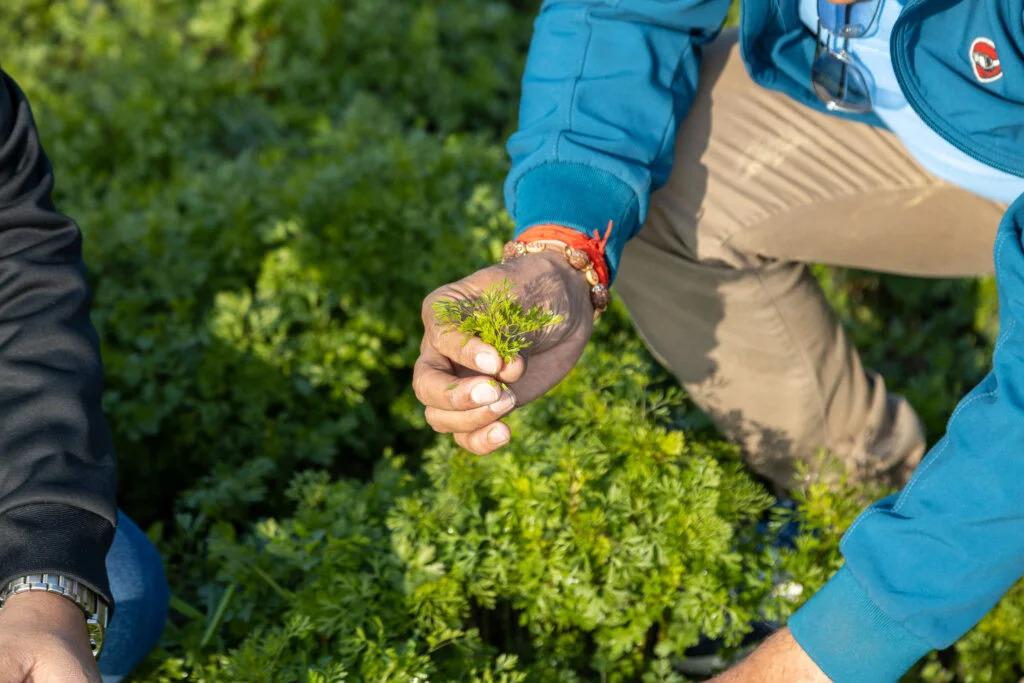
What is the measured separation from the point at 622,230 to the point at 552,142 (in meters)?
0.20

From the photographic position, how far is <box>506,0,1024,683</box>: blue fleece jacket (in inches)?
62.8

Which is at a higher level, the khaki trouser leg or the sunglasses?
the sunglasses

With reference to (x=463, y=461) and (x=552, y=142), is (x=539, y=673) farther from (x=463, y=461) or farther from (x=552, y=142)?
(x=552, y=142)

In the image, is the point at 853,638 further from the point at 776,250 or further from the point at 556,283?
the point at 776,250

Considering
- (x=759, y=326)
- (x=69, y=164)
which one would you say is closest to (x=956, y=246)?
(x=759, y=326)

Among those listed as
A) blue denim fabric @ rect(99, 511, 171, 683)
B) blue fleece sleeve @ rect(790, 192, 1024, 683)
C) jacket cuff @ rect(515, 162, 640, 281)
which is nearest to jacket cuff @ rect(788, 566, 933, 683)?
blue fleece sleeve @ rect(790, 192, 1024, 683)

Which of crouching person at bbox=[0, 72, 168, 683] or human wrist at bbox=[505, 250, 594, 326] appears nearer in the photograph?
crouching person at bbox=[0, 72, 168, 683]

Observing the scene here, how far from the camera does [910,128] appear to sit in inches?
87.2

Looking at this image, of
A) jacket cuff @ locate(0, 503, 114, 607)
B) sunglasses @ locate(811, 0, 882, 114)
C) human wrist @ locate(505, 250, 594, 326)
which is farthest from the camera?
sunglasses @ locate(811, 0, 882, 114)

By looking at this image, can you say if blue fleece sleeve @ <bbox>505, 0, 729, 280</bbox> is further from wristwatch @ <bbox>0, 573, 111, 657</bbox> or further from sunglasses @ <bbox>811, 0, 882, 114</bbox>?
wristwatch @ <bbox>0, 573, 111, 657</bbox>

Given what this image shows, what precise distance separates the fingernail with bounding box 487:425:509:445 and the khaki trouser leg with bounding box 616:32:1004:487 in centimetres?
86

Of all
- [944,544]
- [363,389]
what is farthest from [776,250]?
[363,389]

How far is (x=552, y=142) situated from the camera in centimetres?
208

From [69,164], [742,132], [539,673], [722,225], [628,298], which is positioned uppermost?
[742,132]
